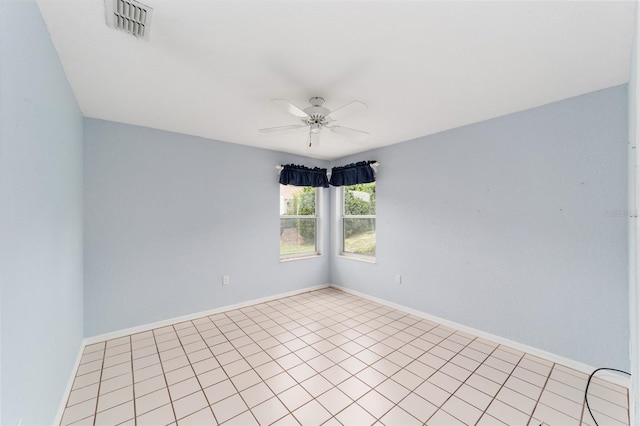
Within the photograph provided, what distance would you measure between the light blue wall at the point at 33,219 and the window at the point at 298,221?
9.04ft

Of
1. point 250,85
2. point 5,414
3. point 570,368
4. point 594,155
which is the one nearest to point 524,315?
point 570,368

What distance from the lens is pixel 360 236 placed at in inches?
179

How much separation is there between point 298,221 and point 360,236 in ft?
3.73

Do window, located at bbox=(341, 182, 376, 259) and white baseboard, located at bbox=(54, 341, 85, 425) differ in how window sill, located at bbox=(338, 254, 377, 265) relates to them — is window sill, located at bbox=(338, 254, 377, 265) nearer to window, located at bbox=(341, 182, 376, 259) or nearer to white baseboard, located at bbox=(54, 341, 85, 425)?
window, located at bbox=(341, 182, 376, 259)

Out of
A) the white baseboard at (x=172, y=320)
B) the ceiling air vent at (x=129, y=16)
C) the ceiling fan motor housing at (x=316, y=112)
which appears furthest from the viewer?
the white baseboard at (x=172, y=320)

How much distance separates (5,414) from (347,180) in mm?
4052

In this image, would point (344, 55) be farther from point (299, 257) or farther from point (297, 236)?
point (299, 257)

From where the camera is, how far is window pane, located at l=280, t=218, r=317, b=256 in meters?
4.46

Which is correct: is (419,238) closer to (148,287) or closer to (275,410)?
(275,410)

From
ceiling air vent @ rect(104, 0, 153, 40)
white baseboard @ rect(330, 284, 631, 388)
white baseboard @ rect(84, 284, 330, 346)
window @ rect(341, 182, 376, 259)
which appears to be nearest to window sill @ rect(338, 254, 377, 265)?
window @ rect(341, 182, 376, 259)

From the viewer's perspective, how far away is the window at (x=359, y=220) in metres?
4.32

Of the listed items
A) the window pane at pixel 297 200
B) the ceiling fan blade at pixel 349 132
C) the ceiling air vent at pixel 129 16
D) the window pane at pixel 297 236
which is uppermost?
the ceiling air vent at pixel 129 16

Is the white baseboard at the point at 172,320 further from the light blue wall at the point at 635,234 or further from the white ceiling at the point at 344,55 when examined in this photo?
the light blue wall at the point at 635,234

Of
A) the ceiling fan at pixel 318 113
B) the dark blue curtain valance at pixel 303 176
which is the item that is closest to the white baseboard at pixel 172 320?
the dark blue curtain valance at pixel 303 176
